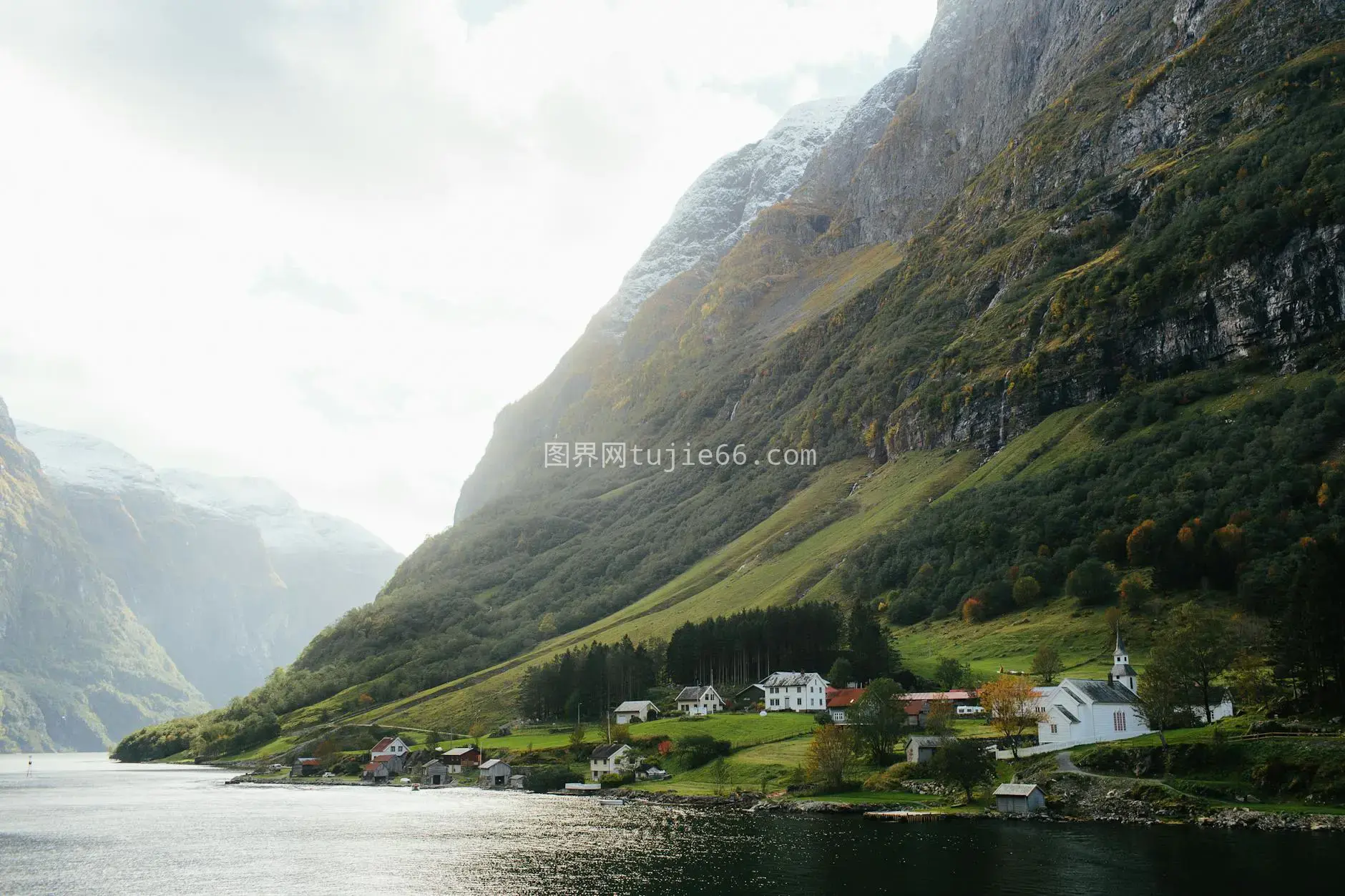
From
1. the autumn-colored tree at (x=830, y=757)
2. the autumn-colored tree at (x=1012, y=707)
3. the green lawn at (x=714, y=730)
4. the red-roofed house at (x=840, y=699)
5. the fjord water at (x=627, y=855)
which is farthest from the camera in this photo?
the red-roofed house at (x=840, y=699)

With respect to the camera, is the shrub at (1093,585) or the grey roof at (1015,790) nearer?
the grey roof at (1015,790)

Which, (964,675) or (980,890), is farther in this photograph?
(964,675)

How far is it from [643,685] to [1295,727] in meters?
108

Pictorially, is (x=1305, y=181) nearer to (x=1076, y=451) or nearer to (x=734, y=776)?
(x=1076, y=451)

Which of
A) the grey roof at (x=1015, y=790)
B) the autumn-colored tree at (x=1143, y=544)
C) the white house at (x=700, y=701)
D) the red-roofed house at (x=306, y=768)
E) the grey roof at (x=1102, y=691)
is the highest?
the autumn-colored tree at (x=1143, y=544)

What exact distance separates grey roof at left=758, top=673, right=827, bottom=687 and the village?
244 mm

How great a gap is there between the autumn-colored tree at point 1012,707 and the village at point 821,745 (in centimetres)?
14

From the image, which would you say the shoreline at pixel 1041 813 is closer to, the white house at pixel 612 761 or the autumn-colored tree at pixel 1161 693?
the white house at pixel 612 761

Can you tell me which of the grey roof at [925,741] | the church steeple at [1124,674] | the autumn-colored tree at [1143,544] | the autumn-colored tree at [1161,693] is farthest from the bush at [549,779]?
the autumn-colored tree at [1143,544]

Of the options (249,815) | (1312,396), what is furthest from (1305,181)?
(249,815)

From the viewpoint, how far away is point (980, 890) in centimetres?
5709

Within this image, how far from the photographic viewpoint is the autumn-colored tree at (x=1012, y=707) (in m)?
99.4

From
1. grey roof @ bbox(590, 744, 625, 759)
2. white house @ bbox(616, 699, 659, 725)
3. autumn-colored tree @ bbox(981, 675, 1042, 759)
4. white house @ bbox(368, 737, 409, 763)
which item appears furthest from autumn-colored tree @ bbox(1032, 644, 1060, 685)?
white house @ bbox(368, 737, 409, 763)

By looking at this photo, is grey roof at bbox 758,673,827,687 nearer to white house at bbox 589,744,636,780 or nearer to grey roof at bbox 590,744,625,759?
white house at bbox 589,744,636,780
